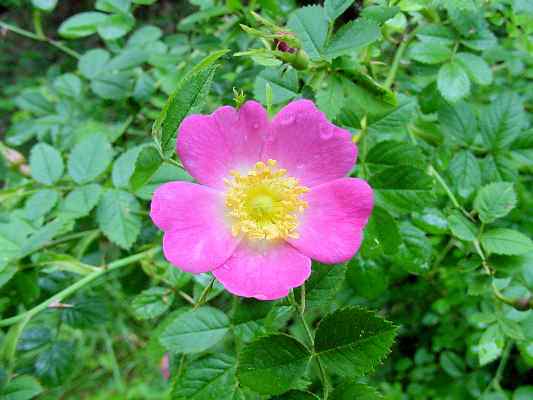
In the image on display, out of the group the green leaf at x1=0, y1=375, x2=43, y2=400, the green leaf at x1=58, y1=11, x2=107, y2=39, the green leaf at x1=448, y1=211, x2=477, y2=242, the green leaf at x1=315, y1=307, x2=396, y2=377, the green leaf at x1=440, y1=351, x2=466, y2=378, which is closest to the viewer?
the green leaf at x1=315, y1=307, x2=396, y2=377

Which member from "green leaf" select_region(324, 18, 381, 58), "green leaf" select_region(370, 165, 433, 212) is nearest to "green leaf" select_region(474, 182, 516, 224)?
"green leaf" select_region(370, 165, 433, 212)

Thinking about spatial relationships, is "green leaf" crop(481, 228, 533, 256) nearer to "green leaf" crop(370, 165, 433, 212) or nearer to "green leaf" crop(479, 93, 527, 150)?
"green leaf" crop(370, 165, 433, 212)

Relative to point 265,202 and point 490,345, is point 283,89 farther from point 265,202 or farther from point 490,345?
point 490,345

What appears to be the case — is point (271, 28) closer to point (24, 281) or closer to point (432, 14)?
point (432, 14)

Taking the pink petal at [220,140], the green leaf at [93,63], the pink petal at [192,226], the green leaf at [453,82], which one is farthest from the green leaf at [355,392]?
the green leaf at [93,63]

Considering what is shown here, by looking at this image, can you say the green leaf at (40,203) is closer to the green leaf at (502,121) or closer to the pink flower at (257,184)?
the pink flower at (257,184)
